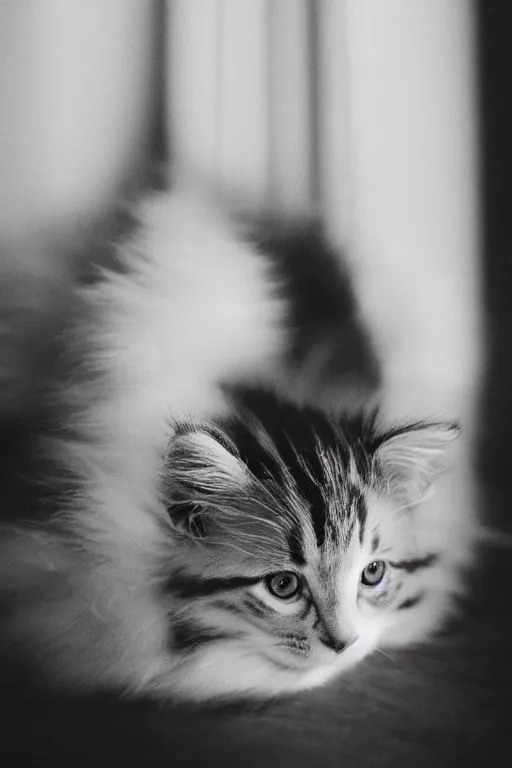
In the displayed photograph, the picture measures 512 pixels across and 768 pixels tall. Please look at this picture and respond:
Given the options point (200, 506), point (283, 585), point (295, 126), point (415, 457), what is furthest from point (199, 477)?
point (295, 126)

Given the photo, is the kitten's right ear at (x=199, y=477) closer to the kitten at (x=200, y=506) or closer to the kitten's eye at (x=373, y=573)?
the kitten at (x=200, y=506)

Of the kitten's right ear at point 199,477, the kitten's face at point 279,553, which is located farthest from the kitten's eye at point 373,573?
the kitten's right ear at point 199,477

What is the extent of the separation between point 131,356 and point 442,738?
0.59 m

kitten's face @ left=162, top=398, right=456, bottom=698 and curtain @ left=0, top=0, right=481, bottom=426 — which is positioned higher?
curtain @ left=0, top=0, right=481, bottom=426

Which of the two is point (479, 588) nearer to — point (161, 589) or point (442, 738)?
point (442, 738)

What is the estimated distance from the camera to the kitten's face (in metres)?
0.85

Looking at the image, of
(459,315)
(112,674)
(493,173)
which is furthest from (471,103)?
(112,674)

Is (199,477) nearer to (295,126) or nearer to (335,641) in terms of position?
(335,641)

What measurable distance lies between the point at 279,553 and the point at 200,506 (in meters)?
0.11

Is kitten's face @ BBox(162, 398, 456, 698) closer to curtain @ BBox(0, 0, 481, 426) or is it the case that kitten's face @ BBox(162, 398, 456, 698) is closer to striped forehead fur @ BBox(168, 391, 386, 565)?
striped forehead fur @ BBox(168, 391, 386, 565)

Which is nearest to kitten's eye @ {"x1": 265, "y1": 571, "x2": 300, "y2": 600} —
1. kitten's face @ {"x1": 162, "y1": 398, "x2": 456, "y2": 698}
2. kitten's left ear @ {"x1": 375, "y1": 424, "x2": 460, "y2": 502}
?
kitten's face @ {"x1": 162, "y1": 398, "x2": 456, "y2": 698}

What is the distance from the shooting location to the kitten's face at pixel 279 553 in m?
0.85

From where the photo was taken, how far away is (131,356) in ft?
2.80

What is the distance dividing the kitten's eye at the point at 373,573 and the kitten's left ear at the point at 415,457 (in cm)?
9
